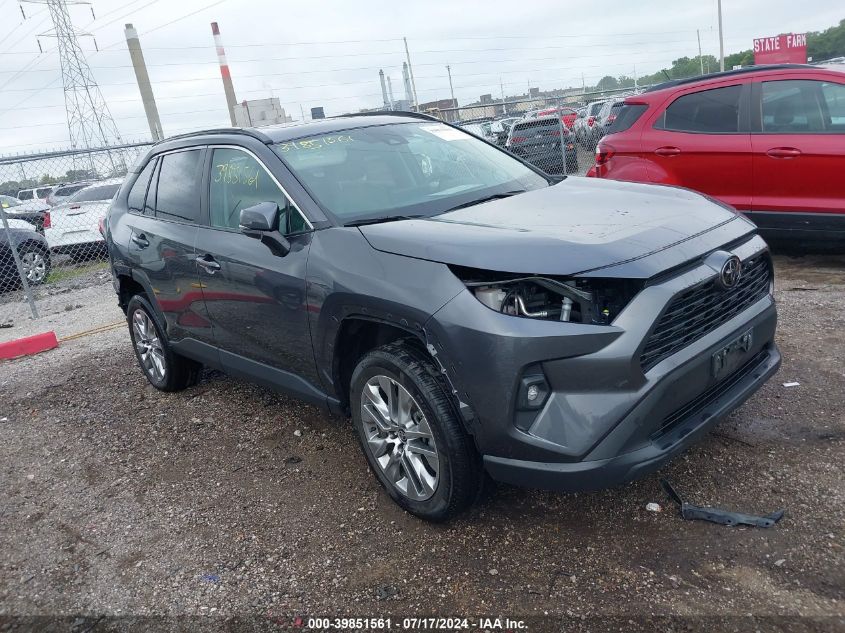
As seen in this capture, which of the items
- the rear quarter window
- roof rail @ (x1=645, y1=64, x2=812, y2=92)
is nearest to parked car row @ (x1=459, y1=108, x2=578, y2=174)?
the rear quarter window

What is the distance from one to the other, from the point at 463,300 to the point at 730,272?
1123 mm

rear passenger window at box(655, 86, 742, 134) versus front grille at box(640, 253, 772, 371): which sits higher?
rear passenger window at box(655, 86, 742, 134)

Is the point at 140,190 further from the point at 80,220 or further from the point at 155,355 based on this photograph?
the point at 80,220

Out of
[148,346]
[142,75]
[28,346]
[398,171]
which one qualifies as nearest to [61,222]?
[28,346]

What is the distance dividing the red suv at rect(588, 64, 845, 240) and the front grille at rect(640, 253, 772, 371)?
310 cm

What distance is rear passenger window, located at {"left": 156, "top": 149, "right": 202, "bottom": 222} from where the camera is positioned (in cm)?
442

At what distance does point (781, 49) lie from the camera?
3100cm

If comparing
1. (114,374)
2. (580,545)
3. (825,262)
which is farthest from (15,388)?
(825,262)

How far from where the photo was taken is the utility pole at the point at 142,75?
60562mm

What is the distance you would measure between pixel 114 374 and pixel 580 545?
15.2 ft

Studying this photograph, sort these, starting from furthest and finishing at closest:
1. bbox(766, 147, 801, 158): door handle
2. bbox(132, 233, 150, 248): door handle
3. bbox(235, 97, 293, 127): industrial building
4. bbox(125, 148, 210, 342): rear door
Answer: bbox(235, 97, 293, 127): industrial building
bbox(766, 147, 801, 158): door handle
bbox(132, 233, 150, 248): door handle
bbox(125, 148, 210, 342): rear door

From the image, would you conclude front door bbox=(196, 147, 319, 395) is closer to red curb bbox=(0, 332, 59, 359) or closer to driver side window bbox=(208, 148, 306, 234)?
driver side window bbox=(208, 148, 306, 234)

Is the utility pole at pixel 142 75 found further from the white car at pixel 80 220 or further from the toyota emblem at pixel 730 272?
the toyota emblem at pixel 730 272

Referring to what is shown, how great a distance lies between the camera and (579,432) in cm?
257
